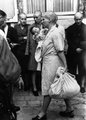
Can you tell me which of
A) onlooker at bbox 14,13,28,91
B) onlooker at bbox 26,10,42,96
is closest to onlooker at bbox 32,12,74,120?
onlooker at bbox 26,10,42,96

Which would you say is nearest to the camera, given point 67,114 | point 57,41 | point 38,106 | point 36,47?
point 57,41

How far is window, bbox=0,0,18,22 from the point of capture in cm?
833

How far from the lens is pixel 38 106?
6.07m

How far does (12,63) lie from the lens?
3.89 m

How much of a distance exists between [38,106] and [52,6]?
340cm

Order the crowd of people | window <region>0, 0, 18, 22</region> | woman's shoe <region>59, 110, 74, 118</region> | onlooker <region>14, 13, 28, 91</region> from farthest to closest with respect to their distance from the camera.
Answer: window <region>0, 0, 18, 22</region>
onlooker <region>14, 13, 28, 91</region>
the crowd of people
woman's shoe <region>59, 110, 74, 118</region>

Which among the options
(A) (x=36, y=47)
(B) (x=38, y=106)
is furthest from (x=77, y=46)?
(B) (x=38, y=106)

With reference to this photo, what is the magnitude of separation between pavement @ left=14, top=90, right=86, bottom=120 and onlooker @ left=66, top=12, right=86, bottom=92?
2.54 ft

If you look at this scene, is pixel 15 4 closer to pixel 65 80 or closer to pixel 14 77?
pixel 65 80

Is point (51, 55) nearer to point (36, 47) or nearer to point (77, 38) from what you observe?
point (36, 47)

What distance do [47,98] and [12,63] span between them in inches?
59.1

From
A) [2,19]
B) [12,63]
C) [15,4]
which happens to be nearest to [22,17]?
[15,4]

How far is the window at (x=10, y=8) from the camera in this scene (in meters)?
8.33

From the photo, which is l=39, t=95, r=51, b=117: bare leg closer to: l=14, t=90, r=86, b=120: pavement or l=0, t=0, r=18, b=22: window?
l=14, t=90, r=86, b=120: pavement
